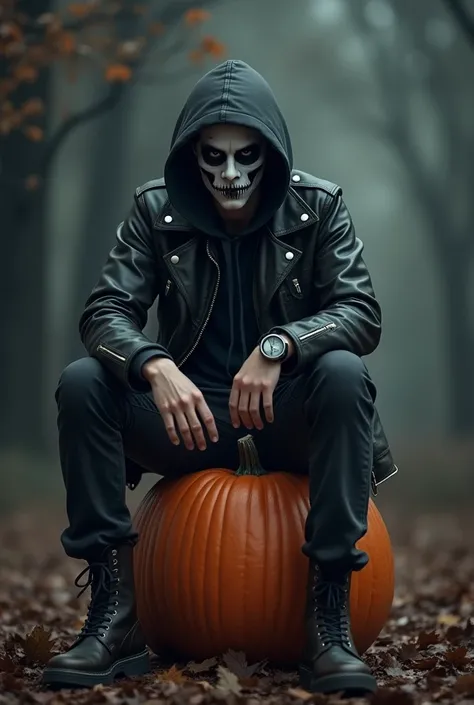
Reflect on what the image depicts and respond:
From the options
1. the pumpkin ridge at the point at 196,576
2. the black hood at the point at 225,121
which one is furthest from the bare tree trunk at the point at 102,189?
the pumpkin ridge at the point at 196,576

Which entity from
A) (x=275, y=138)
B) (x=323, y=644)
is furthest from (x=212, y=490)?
(x=275, y=138)

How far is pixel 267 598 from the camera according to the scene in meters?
4.20

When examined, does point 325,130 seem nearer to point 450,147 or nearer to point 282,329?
point 450,147

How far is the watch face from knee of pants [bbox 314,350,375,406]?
0.14 metres

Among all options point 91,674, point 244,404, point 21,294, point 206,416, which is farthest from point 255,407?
point 21,294

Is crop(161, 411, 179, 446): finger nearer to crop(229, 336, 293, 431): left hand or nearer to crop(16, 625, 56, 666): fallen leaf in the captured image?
crop(229, 336, 293, 431): left hand

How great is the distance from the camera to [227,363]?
4504 millimetres

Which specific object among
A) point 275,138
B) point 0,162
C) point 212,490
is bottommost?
point 212,490

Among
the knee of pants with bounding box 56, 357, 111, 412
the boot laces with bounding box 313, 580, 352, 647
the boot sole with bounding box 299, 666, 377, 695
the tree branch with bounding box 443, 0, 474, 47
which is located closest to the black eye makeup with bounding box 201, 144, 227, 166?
the knee of pants with bounding box 56, 357, 111, 412

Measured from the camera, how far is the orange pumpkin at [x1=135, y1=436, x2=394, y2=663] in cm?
420

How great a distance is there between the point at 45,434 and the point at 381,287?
21758 mm

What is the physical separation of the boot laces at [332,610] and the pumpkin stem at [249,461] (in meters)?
A: 0.59

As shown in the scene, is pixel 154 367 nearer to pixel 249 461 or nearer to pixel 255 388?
pixel 255 388

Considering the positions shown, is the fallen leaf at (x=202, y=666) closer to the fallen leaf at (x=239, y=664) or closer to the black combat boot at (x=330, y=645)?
the fallen leaf at (x=239, y=664)
